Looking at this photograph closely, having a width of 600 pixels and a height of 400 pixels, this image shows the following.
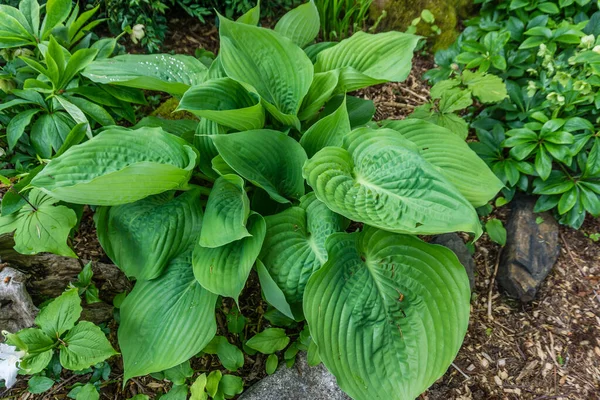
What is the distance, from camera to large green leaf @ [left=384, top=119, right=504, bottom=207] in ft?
5.60

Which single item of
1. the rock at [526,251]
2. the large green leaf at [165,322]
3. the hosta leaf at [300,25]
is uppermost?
the hosta leaf at [300,25]

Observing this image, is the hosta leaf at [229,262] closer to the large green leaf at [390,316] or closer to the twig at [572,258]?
the large green leaf at [390,316]

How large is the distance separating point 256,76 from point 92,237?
1.09 m

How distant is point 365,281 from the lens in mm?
1498

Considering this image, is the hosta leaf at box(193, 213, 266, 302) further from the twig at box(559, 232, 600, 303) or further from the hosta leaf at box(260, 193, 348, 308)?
the twig at box(559, 232, 600, 303)

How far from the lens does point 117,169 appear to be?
4.93 ft

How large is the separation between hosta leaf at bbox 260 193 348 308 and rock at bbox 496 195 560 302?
109 cm

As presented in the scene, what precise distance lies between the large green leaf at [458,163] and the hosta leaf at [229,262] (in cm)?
74

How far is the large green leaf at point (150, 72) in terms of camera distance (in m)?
1.72

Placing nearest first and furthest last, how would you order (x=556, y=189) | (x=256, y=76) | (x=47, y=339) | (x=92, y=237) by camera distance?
(x=47, y=339)
(x=256, y=76)
(x=92, y=237)
(x=556, y=189)

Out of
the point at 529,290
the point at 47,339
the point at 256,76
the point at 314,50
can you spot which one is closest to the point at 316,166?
the point at 256,76

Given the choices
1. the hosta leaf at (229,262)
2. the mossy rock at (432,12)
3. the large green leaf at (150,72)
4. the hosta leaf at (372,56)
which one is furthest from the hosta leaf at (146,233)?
the mossy rock at (432,12)

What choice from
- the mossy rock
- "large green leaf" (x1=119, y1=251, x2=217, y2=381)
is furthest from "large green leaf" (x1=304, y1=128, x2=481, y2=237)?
the mossy rock

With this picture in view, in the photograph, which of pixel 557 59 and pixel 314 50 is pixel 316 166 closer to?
pixel 314 50
